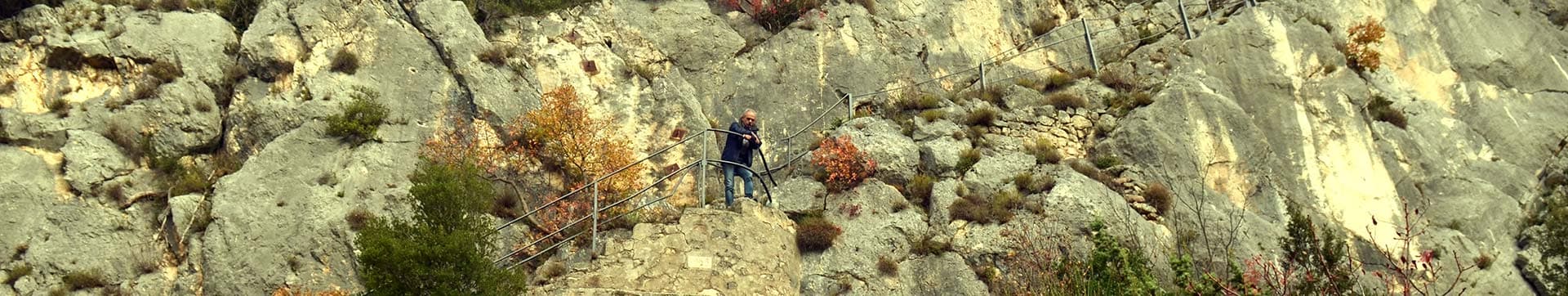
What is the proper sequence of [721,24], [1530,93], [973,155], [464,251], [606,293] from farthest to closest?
[721,24]
[1530,93]
[973,155]
[606,293]
[464,251]

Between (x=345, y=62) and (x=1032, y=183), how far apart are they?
1125 centimetres

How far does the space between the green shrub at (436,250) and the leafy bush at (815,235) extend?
4207mm

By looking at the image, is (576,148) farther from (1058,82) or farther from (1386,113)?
(1386,113)

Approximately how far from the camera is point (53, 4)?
20188 millimetres

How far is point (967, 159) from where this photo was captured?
18188mm

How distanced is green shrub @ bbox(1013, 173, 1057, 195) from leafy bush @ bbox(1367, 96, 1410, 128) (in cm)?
702

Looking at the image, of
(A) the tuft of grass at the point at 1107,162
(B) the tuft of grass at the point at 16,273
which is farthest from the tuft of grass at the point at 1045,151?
(B) the tuft of grass at the point at 16,273

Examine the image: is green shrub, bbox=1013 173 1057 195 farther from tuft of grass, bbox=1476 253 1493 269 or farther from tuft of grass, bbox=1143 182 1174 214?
tuft of grass, bbox=1476 253 1493 269


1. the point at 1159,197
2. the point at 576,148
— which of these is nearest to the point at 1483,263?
the point at 1159,197

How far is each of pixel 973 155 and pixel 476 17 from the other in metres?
10.1

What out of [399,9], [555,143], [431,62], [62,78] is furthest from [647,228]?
[62,78]

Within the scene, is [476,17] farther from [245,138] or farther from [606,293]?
[606,293]

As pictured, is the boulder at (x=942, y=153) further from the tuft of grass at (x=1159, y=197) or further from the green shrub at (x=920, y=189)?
the tuft of grass at (x=1159, y=197)

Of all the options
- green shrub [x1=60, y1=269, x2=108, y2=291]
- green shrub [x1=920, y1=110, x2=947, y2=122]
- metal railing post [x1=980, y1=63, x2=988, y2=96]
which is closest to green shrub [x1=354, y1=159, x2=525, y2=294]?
green shrub [x1=60, y1=269, x2=108, y2=291]
